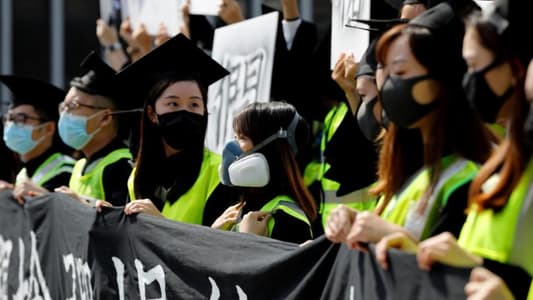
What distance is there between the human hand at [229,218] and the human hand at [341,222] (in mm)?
1362

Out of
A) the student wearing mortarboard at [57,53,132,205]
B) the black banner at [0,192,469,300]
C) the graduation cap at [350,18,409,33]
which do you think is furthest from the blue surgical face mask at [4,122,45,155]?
the graduation cap at [350,18,409,33]

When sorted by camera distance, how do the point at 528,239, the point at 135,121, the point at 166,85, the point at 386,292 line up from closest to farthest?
the point at 528,239 → the point at 386,292 → the point at 166,85 → the point at 135,121

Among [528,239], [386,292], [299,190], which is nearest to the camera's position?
[528,239]

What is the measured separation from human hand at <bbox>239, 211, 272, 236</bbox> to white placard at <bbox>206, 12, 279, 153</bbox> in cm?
168

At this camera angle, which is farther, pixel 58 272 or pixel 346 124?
pixel 58 272

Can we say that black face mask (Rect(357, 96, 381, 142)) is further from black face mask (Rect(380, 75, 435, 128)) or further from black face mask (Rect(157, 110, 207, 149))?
black face mask (Rect(380, 75, 435, 128))

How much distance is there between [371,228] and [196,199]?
6.90 feet

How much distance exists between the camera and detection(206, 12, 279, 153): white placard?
656 cm

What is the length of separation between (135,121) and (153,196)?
0.60 m

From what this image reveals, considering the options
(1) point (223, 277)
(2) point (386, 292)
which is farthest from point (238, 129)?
(2) point (386, 292)

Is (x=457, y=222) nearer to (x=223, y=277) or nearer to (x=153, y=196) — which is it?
(x=223, y=277)

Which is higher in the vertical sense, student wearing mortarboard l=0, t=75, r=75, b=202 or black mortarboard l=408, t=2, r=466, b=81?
black mortarboard l=408, t=2, r=466, b=81

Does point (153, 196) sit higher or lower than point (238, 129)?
lower

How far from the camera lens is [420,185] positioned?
3.59 m
